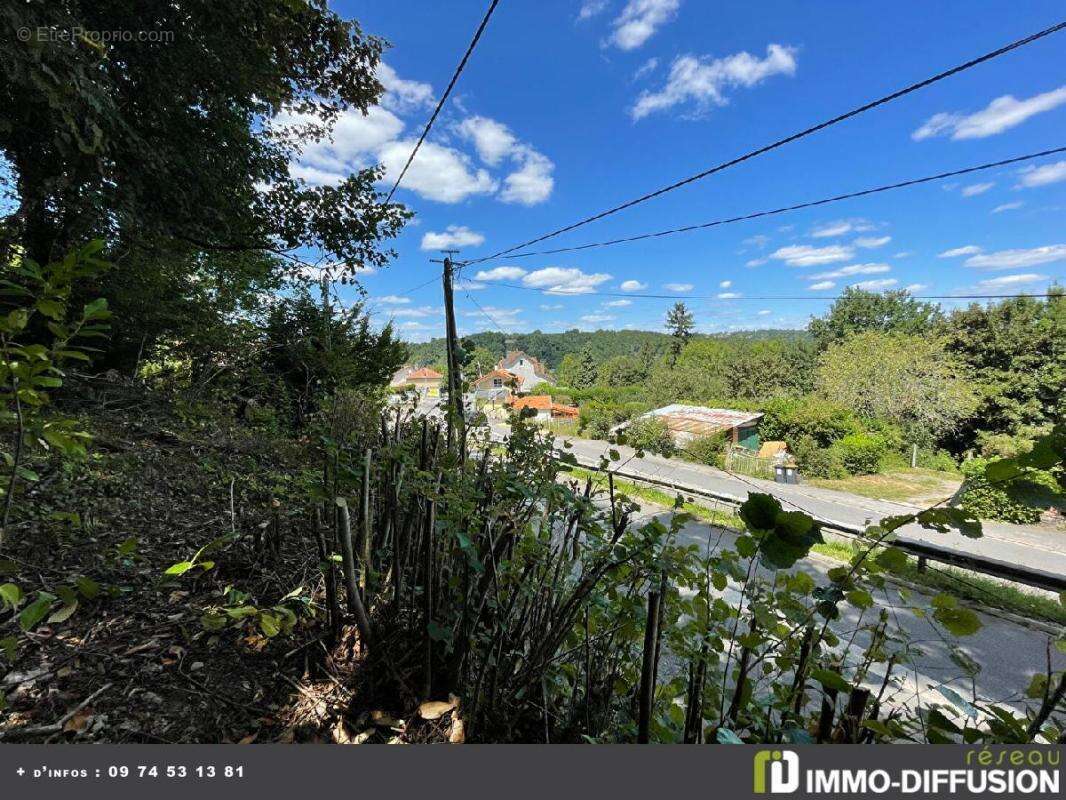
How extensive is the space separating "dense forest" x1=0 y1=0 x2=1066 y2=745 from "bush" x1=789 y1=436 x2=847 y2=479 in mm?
15095

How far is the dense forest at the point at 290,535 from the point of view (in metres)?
0.98

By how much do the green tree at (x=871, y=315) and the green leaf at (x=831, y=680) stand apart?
180ft

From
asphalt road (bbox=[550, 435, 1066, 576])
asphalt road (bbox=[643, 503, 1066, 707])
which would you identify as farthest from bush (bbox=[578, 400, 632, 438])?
asphalt road (bbox=[643, 503, 1066, 707])

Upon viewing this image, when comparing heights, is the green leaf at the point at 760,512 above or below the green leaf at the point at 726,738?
above

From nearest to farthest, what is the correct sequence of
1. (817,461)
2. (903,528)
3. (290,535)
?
1. (290,535)
2. (903,528)
3. (817,461)

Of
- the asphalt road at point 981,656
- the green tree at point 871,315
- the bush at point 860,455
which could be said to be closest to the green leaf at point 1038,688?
the asphalt road at point 981,656

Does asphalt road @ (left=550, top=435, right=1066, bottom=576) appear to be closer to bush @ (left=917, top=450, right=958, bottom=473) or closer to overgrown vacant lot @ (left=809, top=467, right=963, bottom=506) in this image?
overgrown vacant lot @ (left=809, top=467, right=963, bottom=506)

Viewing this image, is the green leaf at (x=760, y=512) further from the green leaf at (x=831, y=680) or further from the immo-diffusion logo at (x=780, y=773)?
the immo-diffusion logo at (x=780, y=773)

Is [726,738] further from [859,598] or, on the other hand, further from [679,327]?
[679,327]

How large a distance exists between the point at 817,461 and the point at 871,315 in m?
43.2

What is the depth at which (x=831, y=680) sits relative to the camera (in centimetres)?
89

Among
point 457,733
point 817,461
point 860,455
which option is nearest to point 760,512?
point 457,733

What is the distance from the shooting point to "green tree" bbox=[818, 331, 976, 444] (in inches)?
824

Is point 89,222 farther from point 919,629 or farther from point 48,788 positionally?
point 919,629
